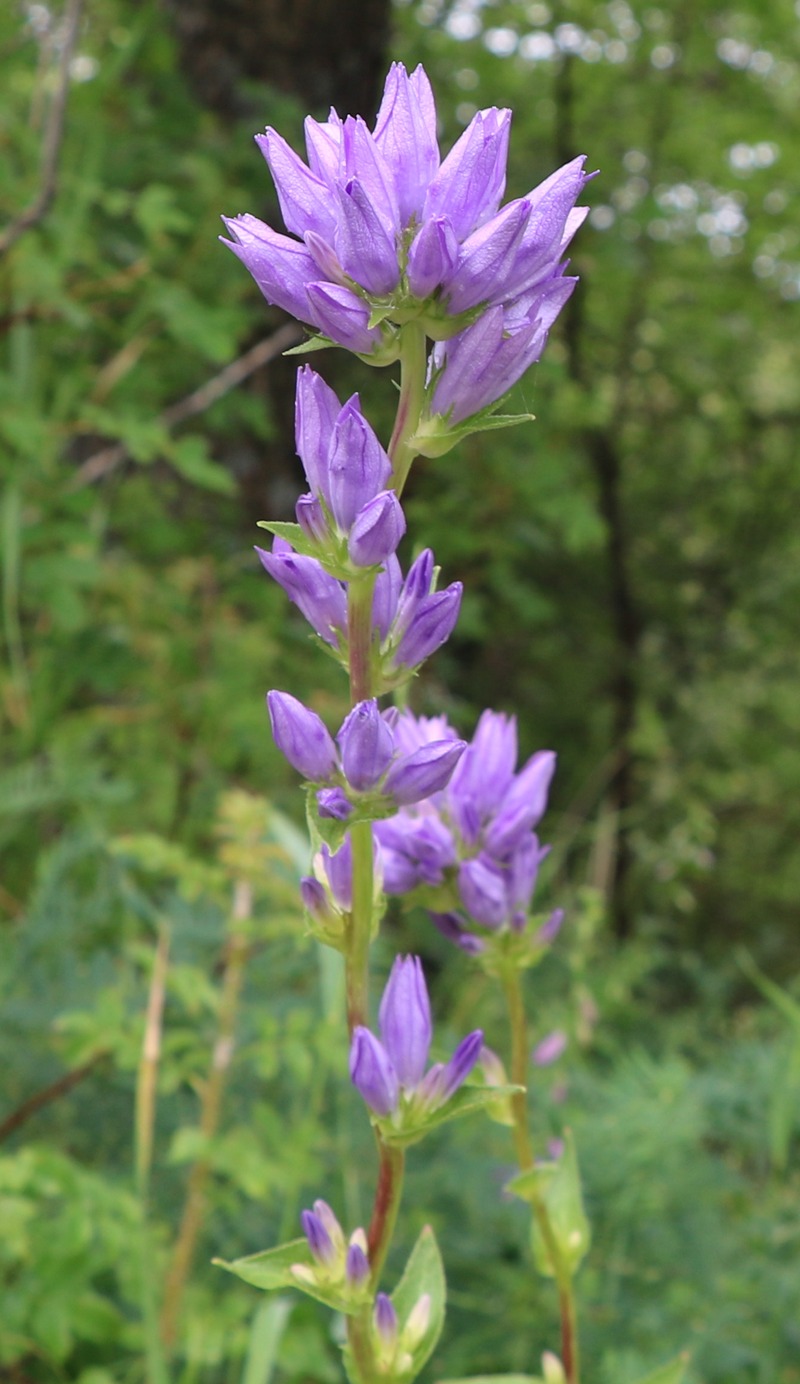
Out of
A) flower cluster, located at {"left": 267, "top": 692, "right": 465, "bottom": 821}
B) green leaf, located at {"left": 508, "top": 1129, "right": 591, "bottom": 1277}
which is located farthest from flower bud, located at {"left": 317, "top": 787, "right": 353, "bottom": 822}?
green leaf, located at {"left": 508, "top": 1129, "right": 591, "bottom": 1277}

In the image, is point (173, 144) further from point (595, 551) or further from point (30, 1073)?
point (595, 551)

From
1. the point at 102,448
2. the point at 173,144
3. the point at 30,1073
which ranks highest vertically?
the point at 173,144

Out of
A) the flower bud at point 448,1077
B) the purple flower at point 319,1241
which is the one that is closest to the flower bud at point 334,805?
the flower bud at point 448,1077

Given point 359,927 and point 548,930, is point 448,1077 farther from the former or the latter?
point 548,930

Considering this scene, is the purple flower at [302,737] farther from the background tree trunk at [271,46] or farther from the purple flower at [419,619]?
the background tree trunk at [271,46]

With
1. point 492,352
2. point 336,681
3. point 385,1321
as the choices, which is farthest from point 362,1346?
point 336,681

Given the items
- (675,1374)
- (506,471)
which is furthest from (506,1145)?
(506,471)
